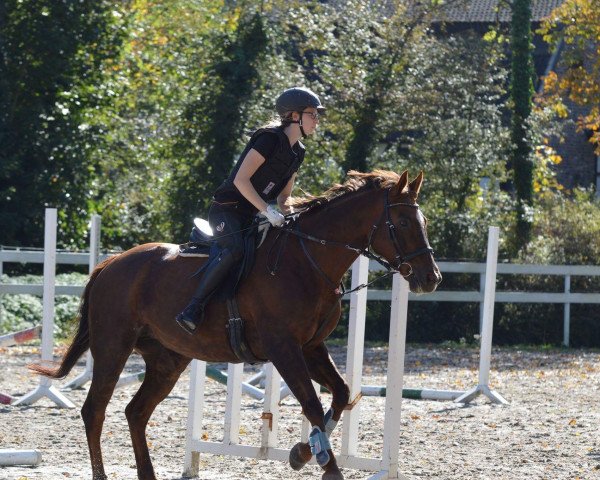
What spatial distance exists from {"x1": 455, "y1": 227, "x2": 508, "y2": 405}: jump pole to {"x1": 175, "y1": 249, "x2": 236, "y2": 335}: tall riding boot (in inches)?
191

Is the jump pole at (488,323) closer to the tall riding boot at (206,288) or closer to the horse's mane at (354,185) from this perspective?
the horse's mane at (354,185)

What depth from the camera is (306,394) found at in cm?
616

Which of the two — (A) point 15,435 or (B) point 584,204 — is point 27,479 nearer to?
(A) point 15,435

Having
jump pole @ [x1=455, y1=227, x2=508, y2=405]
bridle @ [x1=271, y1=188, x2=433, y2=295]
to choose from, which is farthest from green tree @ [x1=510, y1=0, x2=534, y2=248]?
bridle @ [x1=271, y1=188, x2=433, y2=295]

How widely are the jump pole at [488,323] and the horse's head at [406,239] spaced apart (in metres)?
4.60

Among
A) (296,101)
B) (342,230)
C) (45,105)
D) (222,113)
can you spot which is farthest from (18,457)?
(45,105)

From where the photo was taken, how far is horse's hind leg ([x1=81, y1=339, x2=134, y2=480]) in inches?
277

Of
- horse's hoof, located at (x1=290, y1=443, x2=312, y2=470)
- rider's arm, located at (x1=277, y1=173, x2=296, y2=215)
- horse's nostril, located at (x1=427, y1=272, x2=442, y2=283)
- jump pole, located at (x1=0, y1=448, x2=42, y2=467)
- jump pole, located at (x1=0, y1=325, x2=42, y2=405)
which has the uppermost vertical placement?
rider's arm, located at (x1=277, y1=173, x2=296, y2=215)

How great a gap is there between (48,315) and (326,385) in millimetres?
4383

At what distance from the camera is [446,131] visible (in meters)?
20.1

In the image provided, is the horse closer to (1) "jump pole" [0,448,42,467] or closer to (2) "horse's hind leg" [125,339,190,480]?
(2) "horse's hind leg" [125,339,190,480]

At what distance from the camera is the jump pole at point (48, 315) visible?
1004 centimetres

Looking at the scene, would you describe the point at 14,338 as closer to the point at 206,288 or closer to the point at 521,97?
the point at 206,288

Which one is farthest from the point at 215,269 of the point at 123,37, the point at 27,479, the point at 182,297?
the point at 123,37
